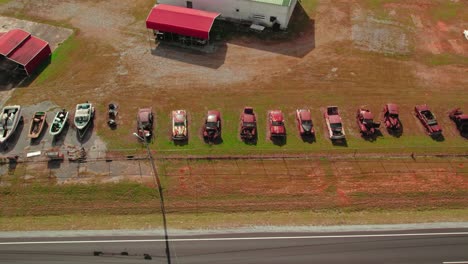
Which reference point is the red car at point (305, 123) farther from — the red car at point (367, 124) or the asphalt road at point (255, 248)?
the asphalt road at point (255, 248)

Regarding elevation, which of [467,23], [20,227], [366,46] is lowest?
[20,227]

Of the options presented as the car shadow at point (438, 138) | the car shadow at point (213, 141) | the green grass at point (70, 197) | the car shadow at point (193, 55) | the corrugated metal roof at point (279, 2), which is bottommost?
the green grass at point (70, 197)

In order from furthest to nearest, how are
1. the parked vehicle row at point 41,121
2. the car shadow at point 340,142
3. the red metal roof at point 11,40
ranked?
the red metal roof at point 11,40 → the car shadow at point 340,142 → the parked vehicle row at point 41,121

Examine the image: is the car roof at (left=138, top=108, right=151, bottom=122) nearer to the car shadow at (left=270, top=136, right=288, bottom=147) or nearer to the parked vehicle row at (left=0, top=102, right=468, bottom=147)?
the parked vehicle row at (left=0, top=102, right=468, bottom=147)

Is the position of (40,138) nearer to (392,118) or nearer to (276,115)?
(276,115)

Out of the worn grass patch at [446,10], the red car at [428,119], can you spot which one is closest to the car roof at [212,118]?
the red car at [428,119]

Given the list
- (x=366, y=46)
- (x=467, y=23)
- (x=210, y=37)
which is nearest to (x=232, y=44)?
(x=210, y=37)

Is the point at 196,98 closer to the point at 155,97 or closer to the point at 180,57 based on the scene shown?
the point at 155,97

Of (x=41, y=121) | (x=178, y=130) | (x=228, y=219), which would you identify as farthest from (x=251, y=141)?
(x=41, y=121)
